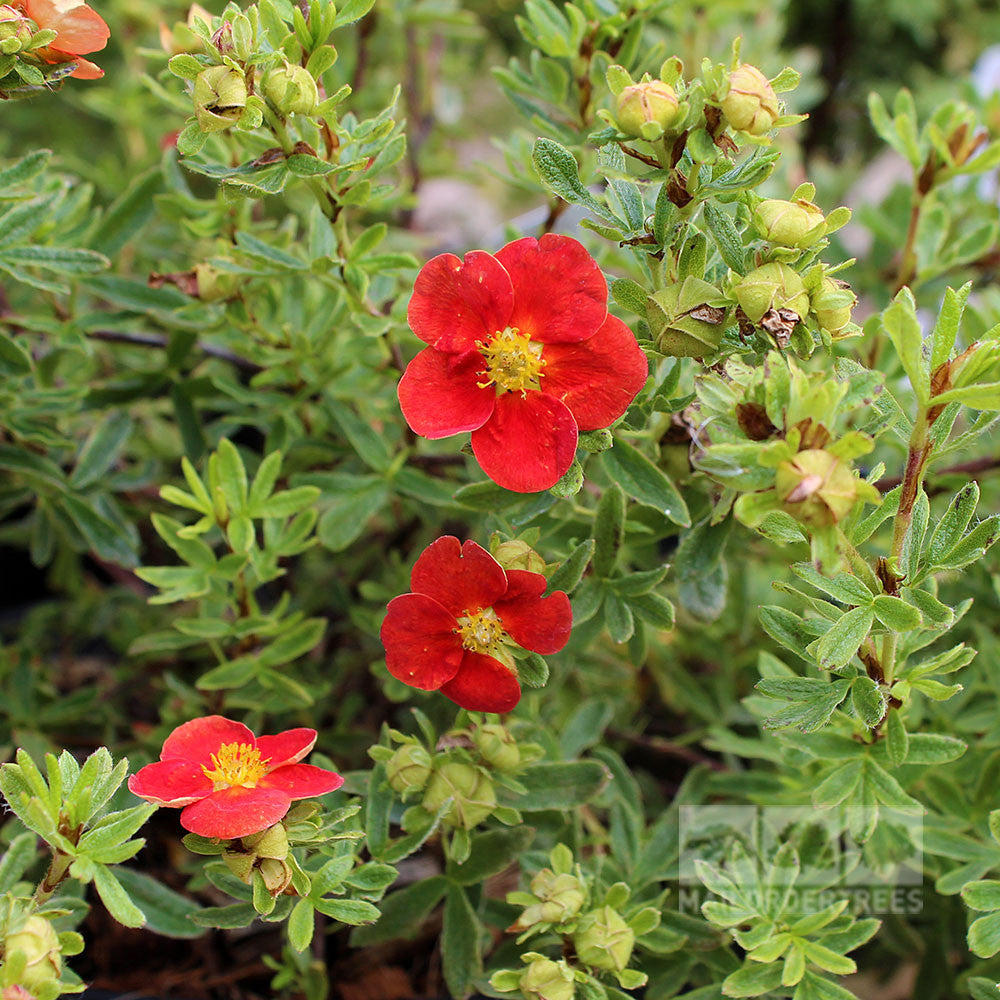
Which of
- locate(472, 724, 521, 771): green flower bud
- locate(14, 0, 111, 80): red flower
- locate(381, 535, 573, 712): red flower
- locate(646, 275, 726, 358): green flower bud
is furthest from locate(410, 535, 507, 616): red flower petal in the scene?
locate(14, 0, 111, 80): red flower

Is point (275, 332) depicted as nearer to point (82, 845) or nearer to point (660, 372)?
point (660, 372)

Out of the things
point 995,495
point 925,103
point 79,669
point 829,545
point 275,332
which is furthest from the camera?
point 925,103

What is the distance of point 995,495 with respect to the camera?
4.29 ft

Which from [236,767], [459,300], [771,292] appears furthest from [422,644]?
[771,292]

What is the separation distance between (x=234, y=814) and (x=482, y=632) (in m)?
0.23

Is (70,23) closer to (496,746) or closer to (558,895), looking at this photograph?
(496,746)

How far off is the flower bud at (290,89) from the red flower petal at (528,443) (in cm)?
28

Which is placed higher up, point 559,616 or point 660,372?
point 660,372

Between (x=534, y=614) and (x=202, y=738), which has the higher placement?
(x=534, y=614)

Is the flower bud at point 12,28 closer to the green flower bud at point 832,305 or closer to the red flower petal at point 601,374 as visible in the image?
the red flower petal at point 601,374

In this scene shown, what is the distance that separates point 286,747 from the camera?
82 cm

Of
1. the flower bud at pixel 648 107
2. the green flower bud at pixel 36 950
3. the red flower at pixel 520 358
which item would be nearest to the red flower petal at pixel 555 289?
the red flower at pixel 520 358

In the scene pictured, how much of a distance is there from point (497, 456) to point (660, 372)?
200 millimetres

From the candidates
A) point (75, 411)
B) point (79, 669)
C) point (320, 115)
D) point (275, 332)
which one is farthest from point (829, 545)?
point (79, 669)
